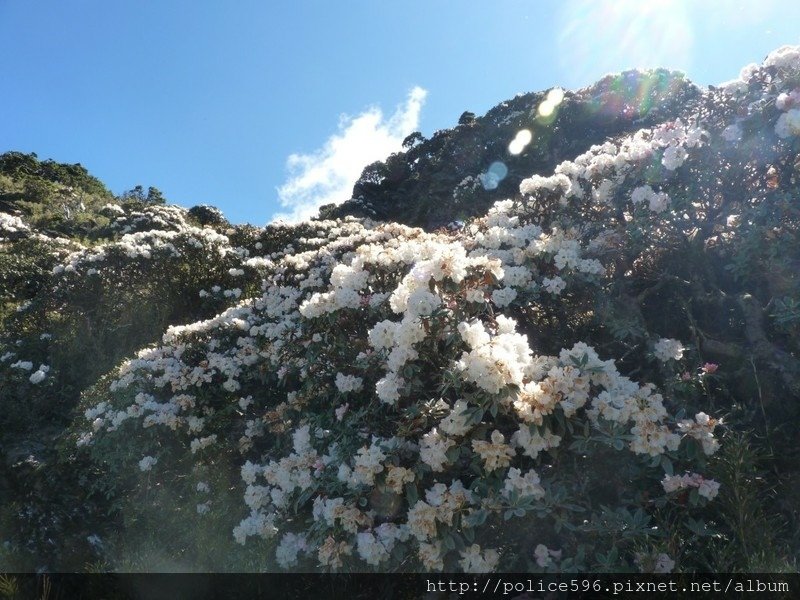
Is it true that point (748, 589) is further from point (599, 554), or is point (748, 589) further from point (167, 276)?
point (167, 276)

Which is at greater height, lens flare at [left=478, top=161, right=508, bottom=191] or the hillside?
lens flare at [left=478, top=161, right=508, bottom=191]

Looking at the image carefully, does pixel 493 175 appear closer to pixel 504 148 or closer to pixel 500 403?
pixel 504 148

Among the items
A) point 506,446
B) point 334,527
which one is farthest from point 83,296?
point 506,446

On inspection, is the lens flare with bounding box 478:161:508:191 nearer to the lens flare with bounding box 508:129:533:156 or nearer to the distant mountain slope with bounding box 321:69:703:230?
the distant mountain slope with bounding box 321:69:703:230

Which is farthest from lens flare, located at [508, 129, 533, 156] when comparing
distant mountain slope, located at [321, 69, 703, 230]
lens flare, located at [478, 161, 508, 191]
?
lens flare, located at [478, 161, 508, 191]

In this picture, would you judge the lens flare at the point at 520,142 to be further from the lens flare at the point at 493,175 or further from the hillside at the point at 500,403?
the hillside at the point at 500,403

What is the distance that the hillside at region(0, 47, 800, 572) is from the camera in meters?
2.40

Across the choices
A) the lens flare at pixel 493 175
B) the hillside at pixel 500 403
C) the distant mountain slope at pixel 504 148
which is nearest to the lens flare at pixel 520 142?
the distant mountain slope at pixel 504 148

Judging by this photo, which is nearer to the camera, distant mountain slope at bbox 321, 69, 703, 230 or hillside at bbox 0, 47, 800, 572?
hillside at bbox 0, 47, 800, 572

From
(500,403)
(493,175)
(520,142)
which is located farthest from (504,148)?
(500,403)

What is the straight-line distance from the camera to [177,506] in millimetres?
3873

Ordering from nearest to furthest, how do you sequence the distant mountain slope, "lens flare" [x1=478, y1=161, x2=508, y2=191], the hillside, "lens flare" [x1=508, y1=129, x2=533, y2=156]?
the hillside
the distant mountain slope
"lens flare" [x1=478, y1=161, x2=508, y2=191]
"lens flare" [x1=508, y1=129, x2=533, y2=156]

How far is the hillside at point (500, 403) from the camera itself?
94.7 inches

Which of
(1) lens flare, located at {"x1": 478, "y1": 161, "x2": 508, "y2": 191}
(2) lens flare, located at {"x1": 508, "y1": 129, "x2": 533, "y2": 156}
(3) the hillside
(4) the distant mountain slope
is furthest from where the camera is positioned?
(2) lens flare, located at {"x1": 508, "y1": 129, "x2": 533, "y2": 156}
